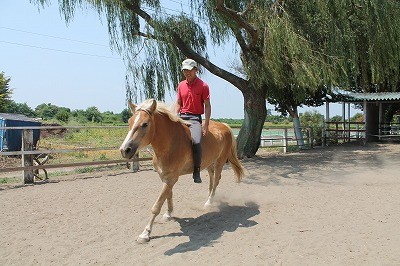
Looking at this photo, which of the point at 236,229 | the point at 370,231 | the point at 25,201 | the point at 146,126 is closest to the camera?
the point at 146,126

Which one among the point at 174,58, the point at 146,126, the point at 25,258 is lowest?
the point at 25,258

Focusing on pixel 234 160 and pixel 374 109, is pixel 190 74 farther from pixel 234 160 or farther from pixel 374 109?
pixel 374 109

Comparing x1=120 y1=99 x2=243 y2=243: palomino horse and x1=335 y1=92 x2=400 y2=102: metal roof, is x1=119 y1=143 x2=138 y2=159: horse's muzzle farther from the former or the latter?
x1=335 y1=92 x2=400 y2=102: metal roof

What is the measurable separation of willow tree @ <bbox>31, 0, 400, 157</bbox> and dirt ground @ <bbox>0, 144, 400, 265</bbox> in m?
3.42

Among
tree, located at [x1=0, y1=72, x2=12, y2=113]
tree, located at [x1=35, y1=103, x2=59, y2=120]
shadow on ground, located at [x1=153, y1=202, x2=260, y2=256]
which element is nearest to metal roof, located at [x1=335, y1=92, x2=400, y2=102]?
shadow on ground, located at [x1=153, y1=202, x2=260, y2=256]

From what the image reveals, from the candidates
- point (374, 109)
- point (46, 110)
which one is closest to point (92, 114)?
point (46, 110)

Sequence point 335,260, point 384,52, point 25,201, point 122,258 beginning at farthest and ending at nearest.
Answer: point 384,52
point 25,201
point 122,258
point 335,260

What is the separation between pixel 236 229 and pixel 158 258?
1.25 metres

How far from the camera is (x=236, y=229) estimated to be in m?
4.64

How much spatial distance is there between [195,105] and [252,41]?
647 centimetres

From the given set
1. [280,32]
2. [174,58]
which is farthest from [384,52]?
[174,58]

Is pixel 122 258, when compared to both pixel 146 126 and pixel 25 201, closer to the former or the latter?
pixel 146 126

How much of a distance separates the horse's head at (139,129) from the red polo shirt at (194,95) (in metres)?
0.90

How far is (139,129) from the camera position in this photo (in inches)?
158
